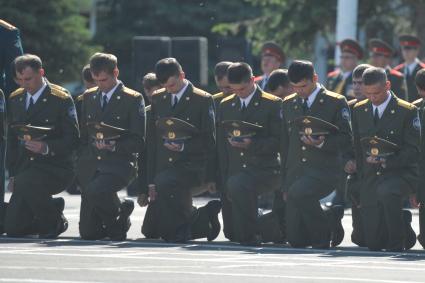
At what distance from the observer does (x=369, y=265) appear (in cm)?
1524

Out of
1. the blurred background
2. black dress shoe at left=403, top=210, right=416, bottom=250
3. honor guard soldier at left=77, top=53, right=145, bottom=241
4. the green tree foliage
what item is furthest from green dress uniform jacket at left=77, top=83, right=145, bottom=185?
the green tree foliage

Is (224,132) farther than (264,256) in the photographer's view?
Yes

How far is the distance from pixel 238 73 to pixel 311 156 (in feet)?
3.90

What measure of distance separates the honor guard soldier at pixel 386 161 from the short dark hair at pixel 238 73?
130cm

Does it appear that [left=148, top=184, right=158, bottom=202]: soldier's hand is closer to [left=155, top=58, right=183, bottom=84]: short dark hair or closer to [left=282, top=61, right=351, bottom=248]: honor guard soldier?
[left=155, top=58, right=183, bottom=84]: short dark hair

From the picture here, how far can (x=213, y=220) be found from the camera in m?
18.3

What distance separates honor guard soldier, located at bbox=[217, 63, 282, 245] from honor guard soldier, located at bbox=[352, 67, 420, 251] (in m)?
1.03

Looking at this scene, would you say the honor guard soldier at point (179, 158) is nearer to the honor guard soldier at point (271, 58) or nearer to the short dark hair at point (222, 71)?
the short dark hair at point (222, 71)

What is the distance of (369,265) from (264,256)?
4.32 feet

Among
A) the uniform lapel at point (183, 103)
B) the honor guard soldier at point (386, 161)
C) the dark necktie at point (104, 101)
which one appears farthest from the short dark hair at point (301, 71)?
the dark necktie at point (104, 101)

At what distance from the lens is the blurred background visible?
2698 centimetres

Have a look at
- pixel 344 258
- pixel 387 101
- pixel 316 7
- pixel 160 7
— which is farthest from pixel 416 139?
pixel 160 7

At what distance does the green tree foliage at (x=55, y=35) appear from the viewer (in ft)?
123

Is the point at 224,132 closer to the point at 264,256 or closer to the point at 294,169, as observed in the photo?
the point at 294,169
